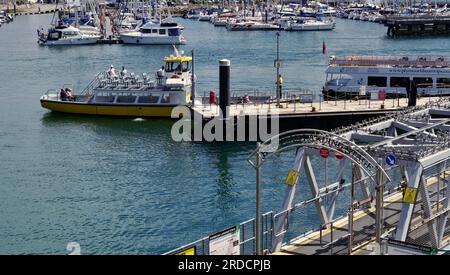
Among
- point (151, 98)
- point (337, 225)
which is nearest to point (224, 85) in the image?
point (151, 98)

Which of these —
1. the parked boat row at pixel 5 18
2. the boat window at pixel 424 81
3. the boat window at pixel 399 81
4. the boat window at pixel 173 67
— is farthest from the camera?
the parked boat row at pixel 5 18

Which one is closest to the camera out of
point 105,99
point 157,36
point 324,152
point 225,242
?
point 225,242

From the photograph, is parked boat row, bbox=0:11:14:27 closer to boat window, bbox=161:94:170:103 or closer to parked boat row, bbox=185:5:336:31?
parked boat row, bbox=185:5:336:31

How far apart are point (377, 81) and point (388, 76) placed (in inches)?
38.0

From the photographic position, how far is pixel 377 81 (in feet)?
197

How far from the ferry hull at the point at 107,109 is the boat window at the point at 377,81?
51.6 ft

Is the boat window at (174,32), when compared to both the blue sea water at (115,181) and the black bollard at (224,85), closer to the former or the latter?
the blue sea water at (115,181)

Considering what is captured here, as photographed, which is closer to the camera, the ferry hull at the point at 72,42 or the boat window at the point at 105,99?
the boat window at the point at 105,99

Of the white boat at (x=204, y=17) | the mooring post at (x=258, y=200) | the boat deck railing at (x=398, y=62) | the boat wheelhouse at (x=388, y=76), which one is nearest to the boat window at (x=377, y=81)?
the boat wheelhouse at (x=388, y=76)

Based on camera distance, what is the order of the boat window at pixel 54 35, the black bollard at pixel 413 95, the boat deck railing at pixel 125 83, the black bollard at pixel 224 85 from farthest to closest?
1. the boat window at pixel 54 35
2. the boat deck railing at pixel 125 83
3. the black bollard at pixel 413 95
4. the black bollard at pixel 224 85

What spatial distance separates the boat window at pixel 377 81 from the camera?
59.8 metres

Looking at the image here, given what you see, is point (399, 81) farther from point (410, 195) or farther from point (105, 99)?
point (410, 195)
